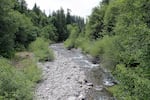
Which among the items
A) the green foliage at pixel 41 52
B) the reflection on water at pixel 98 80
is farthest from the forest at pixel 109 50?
the reflection on water at pixel 98 80

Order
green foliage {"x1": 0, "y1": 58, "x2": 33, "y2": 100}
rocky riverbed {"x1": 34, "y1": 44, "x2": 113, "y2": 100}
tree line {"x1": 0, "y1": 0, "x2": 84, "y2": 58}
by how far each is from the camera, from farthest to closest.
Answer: tree line {"x1": 0, "y1": 0, "x2": 84, "y2": 58} → rocky riverbed {"x1": 34, "y1": 44, "x2": 113, "y2": 100} → green foliage {"x1": 0, "y1": 58, "x2": 33, "y2": 100}

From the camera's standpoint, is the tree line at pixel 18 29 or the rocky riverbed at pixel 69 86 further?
the tree line at pixel 18 29

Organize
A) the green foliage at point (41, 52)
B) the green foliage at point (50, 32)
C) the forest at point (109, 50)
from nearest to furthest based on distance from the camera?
the forest at point (109, 50), the green foliage at point (41, 52), the green foliage at point (50, 32)

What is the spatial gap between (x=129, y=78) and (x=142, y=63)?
2.45 feet

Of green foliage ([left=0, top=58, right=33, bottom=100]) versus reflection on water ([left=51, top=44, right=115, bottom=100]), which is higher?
green foliage ([left=0, top=58, right=33, bottom=100])

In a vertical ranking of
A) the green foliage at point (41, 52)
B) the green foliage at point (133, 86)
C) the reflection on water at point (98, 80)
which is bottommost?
the reflection on water at point (98, 80)

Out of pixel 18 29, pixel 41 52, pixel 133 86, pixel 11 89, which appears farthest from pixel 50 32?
pixel 133 86

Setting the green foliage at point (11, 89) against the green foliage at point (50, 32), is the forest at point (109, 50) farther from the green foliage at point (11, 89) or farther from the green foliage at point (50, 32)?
the green foliage at point (50, 32)

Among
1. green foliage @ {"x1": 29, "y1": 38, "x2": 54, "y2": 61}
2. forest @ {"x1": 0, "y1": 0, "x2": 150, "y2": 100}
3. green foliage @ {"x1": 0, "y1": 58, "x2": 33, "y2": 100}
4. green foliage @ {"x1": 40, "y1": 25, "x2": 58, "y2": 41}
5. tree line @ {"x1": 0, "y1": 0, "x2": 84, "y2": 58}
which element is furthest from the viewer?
→ green foliage @ {"x1": 40, "y1": 25, "x2": 58, "y2": 41}

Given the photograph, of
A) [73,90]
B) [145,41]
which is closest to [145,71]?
[145,41]

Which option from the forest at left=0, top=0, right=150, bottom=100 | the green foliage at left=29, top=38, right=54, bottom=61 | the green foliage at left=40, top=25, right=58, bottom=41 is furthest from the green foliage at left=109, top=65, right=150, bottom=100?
the green foliage at left=40, top=25, right=58, bottom=41

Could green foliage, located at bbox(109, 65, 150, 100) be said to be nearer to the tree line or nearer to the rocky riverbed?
the rocky riverbed

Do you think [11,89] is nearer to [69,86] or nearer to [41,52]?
[69,86]

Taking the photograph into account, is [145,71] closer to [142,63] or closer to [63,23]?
[142,63]
